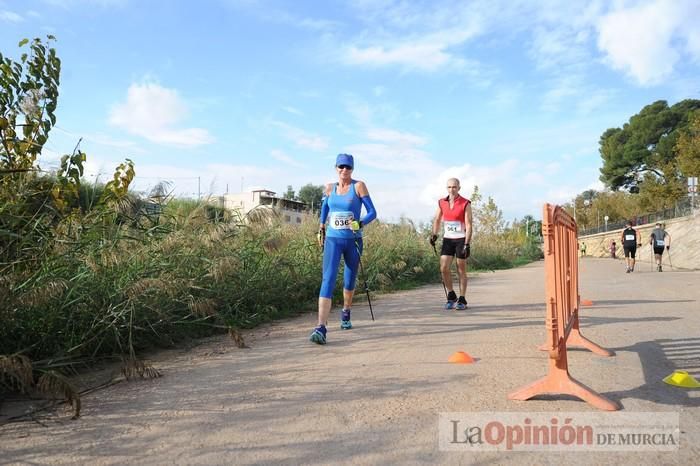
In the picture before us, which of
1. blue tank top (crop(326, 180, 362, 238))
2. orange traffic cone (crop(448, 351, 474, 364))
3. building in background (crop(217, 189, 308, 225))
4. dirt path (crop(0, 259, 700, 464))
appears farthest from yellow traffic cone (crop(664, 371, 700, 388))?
building in background (crop(217, 189, 308, 225))

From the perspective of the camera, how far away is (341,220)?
5.96 meters

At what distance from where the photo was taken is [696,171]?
121 ft

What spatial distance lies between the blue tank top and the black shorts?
2.39 meters

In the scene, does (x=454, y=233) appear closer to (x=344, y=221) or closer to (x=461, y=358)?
(x=344, y=221)

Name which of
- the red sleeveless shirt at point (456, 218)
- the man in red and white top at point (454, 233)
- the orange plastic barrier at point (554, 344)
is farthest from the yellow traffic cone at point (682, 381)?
the red sleeveless shirt at point (456, 218)

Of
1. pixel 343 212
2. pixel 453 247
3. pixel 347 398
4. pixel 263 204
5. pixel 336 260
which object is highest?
pixel 263 204

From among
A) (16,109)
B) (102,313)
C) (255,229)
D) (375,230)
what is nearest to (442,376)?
(102,313)

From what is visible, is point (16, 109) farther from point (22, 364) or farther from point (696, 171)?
point (696, 171)

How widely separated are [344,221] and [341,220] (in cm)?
4

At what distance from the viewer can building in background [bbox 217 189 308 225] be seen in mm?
7887

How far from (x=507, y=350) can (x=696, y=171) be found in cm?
3911

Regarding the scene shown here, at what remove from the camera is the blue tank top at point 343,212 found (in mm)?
5926

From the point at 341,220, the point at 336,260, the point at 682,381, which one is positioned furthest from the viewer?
the point at 341,220

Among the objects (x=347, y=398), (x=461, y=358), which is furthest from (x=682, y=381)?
(x=347, y=398)
